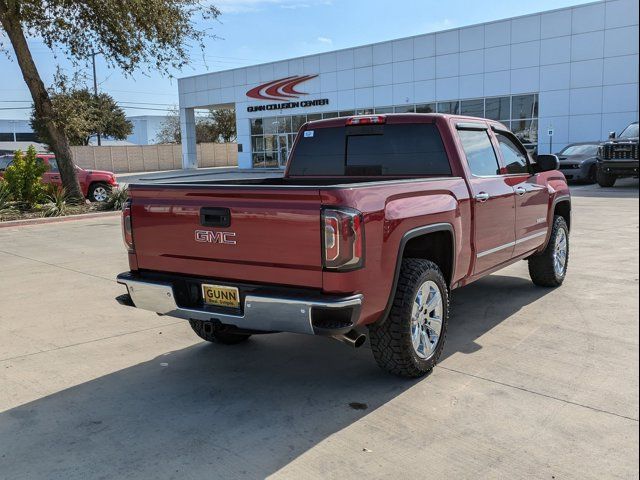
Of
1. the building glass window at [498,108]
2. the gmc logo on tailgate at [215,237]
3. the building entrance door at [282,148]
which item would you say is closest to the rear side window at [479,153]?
the gmc logo on tailgate at [215,237]

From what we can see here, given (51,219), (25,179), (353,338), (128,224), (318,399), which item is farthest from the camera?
(25,179)

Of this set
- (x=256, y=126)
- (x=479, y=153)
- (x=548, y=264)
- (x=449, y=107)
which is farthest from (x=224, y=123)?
(x=479, y=153)

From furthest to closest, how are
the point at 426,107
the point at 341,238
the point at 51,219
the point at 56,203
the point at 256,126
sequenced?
the point at 256,126
the point at 426,107
the point at 56,203
the point at 51,219
the point at 341,238

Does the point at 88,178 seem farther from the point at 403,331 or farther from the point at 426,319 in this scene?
the point at 403,331

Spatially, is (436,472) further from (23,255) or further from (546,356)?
(23,255)

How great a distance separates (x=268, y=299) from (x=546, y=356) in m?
2.40

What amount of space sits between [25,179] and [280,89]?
25.7m

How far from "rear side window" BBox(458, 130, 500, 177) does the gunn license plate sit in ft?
7.92

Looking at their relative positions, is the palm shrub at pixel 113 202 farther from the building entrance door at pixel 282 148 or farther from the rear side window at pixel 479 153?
the building entrance door at pixel 282 148

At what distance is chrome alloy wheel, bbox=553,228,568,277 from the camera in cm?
660

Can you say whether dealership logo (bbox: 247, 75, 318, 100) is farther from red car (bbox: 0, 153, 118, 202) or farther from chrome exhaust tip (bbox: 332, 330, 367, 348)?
chrome exhaust tip (bbox: 332, 330, 367, 348)

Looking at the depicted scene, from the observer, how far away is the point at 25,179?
15844mm

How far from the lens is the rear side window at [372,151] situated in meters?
4.96

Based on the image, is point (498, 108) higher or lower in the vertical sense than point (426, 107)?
lower
